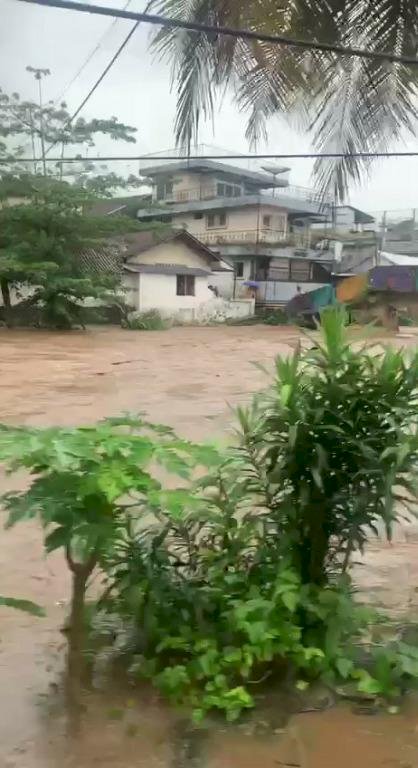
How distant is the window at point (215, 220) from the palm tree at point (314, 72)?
164 centimetres

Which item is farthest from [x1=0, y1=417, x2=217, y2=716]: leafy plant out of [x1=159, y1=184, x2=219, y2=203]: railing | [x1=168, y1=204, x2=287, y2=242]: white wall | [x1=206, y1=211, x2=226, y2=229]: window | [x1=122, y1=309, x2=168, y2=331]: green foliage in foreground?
[x1=122, y1=309, x2=168, y2=331]: green foliage in foreground

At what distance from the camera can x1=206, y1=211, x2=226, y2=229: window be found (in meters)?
3.43

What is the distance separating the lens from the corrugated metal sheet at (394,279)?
112 inches

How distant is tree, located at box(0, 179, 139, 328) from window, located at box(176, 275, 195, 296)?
186 centimetres

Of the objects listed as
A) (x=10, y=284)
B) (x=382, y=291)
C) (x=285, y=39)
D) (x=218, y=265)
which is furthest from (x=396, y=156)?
(x=10, y=284)

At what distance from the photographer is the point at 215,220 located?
3.63 meters

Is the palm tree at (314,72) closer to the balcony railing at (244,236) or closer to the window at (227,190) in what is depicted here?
the window at (227,190)

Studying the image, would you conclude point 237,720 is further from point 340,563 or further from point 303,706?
point 340,563

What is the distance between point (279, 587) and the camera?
1577mm

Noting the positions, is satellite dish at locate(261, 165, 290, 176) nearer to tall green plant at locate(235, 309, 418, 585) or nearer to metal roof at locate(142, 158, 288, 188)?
metal roof at locate(142, 158, 288, 188)

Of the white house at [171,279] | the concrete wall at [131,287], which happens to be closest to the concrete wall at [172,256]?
the white house at [171,279]

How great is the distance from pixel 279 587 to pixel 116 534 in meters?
0.38

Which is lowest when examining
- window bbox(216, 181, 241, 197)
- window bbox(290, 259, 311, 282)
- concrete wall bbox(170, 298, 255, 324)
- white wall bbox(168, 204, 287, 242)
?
concrete wall bbox(170, 298, 255, 324)

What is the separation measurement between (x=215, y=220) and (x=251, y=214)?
1.02 ft
